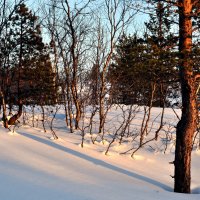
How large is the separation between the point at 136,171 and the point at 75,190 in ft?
10.6

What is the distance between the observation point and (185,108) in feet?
24.8

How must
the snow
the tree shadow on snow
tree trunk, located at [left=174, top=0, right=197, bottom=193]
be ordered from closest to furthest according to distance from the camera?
1. the snow
2. tree trunk, located at [left=174, top=0, right=197, bottom=193]
3. the tree shadow on snow

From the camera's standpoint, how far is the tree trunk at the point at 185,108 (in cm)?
745

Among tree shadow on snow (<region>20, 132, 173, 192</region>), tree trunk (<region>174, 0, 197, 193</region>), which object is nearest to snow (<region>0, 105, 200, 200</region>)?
tree shadow on snow (<region>20, 132, 173, 192</region>)

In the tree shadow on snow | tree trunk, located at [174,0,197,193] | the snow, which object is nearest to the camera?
the snow

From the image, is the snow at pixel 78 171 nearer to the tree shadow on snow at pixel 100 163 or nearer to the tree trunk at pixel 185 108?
the tree shadow on snow at pixel 100 163

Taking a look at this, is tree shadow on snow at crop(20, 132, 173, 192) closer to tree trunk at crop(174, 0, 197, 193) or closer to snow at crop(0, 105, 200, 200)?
snow at crop(0, 105, 200, 200)

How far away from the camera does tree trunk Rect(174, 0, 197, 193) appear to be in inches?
293

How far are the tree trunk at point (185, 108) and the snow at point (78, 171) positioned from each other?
0.45m

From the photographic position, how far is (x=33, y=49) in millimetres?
17844

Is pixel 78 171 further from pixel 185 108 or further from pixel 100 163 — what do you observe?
pixel 185 108

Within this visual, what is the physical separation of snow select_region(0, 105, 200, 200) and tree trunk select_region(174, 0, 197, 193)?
451 millimetres


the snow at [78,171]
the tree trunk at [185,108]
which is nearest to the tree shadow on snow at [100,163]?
the snow at [78,171]

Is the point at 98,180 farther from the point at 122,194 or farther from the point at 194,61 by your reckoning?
the point at 194,61
